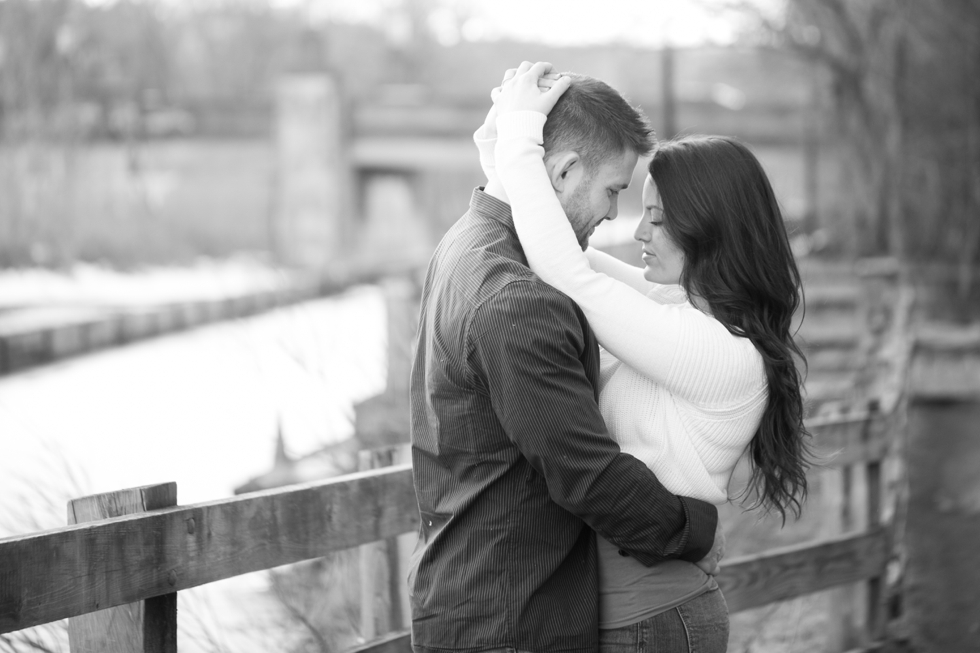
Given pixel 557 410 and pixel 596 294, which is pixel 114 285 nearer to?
pixel 596 294

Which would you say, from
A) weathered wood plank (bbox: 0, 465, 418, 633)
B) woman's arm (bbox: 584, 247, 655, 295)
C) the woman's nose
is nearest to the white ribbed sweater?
the woman's nose

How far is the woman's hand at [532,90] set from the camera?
2184mm

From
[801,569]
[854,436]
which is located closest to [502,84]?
[801,569]

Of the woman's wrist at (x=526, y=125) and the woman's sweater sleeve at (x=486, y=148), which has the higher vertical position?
the woman's wrist at (x=526, y=125)

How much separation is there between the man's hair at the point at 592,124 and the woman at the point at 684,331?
4 centimetres

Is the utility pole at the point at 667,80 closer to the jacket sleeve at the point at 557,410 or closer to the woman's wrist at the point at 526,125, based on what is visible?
the woman's wrist at the point at 526,125

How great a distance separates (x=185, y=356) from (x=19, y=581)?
38.0 feet

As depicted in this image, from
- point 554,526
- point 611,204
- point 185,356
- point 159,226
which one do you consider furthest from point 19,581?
point 159,226

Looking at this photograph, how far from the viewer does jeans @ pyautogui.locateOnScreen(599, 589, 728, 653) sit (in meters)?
2.18

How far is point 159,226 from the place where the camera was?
31016 mm

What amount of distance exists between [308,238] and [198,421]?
76.0ft

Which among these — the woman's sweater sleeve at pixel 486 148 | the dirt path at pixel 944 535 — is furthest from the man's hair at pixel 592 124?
the dirt path at pixel 944 535

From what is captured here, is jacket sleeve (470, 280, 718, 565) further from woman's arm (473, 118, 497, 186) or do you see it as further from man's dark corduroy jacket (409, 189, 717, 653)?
woman's arm (473, 118, 497, 186)

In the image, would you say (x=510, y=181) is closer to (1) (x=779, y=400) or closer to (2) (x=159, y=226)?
(1) (x=779, y=400)
